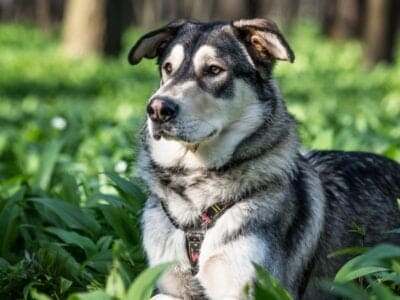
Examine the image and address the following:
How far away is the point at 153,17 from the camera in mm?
57969

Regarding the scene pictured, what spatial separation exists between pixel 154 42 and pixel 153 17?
172ft

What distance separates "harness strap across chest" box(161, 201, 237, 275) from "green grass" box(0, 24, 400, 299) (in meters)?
0.35

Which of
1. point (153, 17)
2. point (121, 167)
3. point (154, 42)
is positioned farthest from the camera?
point (153, 17)

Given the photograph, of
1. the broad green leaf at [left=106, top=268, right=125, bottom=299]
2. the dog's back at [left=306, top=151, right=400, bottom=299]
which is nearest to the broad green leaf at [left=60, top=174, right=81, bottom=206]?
the dog's back at [left=306, top=151, right=400, bottom=299]

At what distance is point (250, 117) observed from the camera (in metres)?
5.61

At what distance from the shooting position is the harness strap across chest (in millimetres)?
5422

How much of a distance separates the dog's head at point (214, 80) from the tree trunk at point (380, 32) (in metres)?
20.1

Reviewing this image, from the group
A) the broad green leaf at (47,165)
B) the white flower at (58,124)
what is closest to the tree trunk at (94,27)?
the white flower at (58,124)

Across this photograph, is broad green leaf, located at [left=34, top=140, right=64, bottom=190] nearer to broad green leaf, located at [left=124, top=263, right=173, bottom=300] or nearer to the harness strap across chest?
the harness strap across chest

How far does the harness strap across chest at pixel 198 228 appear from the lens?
5.42 metres

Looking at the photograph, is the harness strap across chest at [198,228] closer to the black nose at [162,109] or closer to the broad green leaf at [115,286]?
the black nose at [162,109]

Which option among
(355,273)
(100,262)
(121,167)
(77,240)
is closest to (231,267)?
(355,273)

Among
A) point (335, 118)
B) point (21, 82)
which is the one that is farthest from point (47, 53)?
point (335, 118)

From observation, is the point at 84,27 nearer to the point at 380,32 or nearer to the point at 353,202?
the point at 380,32
